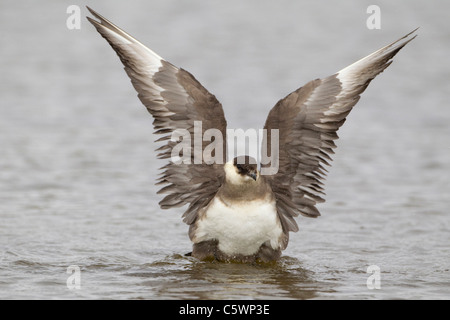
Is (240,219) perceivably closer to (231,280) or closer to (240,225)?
(240,225)

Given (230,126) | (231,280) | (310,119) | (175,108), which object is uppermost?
(230,126)

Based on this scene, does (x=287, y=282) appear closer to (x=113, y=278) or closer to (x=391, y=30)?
(x=113, y=278)

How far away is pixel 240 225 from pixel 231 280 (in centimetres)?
50

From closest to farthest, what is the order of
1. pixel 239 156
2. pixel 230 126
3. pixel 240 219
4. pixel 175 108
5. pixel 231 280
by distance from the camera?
pixel 231 280
pixel 240 219
pixel 239 156
pixel 175 108
pixel 230 126

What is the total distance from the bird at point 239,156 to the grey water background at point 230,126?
1.24ft

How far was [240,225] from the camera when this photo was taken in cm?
769

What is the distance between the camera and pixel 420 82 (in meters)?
16.4

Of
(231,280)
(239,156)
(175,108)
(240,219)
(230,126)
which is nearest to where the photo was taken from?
(231,280)

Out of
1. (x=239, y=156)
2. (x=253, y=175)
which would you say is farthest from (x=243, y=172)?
(x=239, y=156)

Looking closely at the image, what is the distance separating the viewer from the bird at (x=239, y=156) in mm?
7734

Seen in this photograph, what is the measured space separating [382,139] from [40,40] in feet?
28.1

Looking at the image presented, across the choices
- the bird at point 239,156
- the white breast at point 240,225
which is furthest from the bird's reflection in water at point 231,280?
the white breast at point 240,225

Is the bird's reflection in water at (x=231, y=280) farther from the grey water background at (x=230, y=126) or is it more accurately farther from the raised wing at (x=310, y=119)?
the raised wing at (x=310, y=119)

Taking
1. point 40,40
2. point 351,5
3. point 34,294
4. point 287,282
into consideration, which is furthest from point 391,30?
point 34,294
